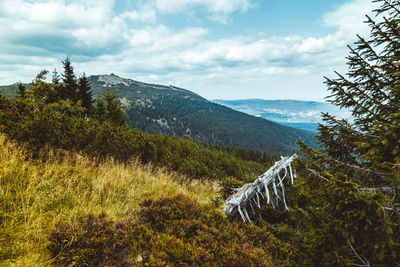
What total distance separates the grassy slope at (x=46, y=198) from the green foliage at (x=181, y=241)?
338mm

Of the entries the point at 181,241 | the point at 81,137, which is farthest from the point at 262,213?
the point at 81,137

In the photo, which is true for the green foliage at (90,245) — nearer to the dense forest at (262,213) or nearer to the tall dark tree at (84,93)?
the dense forest at (262,213)

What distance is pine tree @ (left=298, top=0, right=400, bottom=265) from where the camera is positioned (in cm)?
191

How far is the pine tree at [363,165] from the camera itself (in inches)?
75.3

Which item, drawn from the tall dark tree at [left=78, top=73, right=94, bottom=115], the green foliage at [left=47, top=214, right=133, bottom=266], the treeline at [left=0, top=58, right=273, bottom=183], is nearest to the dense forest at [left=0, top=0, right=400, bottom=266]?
the green foliage at [left=47, top=214, right=133, bottom=266]

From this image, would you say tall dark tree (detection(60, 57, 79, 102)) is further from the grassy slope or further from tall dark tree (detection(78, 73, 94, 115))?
the grassy slope

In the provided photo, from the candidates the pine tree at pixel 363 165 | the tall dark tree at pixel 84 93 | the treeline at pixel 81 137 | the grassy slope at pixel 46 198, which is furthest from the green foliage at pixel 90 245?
the tall dark tree at pixel 84 93

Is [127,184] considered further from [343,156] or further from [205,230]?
[343,156]

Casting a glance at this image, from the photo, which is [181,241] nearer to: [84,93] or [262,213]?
[262,213]

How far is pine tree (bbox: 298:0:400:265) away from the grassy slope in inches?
142

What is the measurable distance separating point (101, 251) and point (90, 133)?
6855 mm

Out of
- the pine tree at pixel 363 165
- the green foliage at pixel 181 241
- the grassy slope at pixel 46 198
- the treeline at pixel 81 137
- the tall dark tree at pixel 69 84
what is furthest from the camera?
the tall dark tree at pixel 69 84

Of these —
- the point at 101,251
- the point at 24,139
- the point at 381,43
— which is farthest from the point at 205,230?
the point at 24,139

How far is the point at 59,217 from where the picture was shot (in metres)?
3.35
